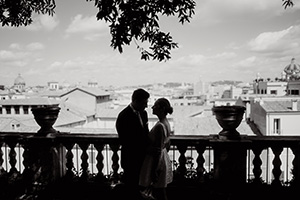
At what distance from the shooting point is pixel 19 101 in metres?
47.8

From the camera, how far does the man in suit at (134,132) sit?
4.30 meters

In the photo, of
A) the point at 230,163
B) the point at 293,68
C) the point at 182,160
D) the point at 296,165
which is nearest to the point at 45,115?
A: the point at 182,160

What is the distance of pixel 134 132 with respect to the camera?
4289 millimetres

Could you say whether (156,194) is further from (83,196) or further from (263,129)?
(263,129)

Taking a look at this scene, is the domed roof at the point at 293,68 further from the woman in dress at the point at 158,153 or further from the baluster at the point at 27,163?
the baluster at the point at 27,163

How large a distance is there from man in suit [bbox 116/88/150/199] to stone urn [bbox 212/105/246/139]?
1.33 meters

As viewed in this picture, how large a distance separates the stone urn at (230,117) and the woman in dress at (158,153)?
962 millimetres

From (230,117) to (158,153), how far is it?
142 cm

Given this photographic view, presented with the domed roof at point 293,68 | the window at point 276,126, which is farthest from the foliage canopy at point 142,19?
the domed roof at point 293,68

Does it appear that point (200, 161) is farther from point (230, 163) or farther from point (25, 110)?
point (25, 110)

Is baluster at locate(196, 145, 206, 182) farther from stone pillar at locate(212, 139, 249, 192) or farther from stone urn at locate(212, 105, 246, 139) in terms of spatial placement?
stone urn at locate(212, 105, 246, 139)

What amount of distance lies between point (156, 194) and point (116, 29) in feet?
9.27

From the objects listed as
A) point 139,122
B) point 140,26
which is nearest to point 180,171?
point 139,122

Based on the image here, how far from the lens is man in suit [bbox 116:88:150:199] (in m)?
4.30
